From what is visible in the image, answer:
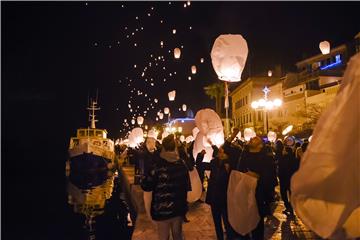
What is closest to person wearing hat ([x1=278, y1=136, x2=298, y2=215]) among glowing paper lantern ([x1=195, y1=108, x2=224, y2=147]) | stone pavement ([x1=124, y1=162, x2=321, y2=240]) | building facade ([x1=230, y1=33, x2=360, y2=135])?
stone pavement ([x1=124, y1=162, x2=321, y2=240])

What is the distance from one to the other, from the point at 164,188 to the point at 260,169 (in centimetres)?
172

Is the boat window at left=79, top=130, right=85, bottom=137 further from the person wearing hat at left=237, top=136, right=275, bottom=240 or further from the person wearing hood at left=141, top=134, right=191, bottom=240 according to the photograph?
the person wearing hood at left=141, top=134, right=191, bottom=240

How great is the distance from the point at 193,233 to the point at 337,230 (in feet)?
17.8

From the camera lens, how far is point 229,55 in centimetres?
908

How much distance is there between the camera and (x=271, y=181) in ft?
21.4

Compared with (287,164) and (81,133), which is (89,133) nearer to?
(81,133)

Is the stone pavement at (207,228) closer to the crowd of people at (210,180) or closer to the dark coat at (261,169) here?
the crowd of people at (210,180)

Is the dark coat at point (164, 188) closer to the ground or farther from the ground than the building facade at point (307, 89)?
closer to the ground

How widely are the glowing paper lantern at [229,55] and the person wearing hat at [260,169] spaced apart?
319 centimetres

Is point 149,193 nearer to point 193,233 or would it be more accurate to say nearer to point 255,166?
point 255,166

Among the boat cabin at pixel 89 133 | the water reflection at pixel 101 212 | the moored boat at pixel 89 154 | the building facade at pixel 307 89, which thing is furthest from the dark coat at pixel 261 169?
the boat cabin at pixel 89 133

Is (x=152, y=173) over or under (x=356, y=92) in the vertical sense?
under

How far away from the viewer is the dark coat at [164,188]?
5.48 metres

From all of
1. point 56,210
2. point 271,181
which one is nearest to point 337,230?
point 271,181
